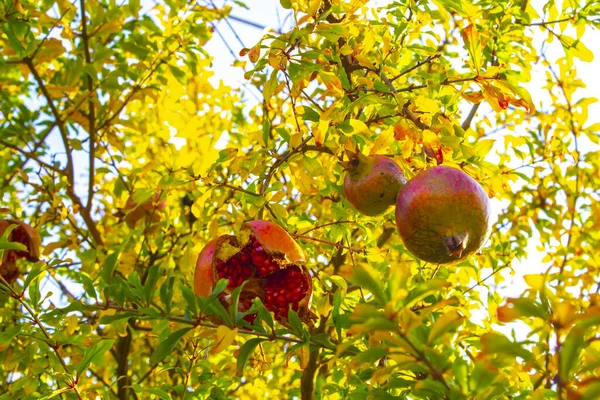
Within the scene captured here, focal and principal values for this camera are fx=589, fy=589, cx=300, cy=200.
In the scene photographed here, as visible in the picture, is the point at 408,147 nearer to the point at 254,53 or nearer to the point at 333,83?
the point at 333,83

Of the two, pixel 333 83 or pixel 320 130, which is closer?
pixel 320 130

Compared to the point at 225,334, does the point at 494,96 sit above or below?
above

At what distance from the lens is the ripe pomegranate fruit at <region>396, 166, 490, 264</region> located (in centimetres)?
106

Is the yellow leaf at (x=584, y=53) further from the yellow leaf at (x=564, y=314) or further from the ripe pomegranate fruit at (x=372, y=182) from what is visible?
the yellow leaf at (x=564, y=314)

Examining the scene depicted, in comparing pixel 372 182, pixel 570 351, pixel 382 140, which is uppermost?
pixel 382 140

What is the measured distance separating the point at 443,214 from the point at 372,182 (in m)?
0.22

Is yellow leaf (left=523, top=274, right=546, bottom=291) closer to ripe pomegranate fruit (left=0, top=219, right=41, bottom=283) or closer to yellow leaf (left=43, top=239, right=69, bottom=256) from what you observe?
ripe pomegranate fruit (left=0, top=219, right=41, bottom=283)

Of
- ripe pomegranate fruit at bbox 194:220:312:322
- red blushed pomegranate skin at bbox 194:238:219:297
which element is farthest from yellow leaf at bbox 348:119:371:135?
red blushed pomegranate skin at bbox 194:238:219:297

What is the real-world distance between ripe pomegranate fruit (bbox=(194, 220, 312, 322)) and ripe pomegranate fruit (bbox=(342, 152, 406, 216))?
7.1 inches

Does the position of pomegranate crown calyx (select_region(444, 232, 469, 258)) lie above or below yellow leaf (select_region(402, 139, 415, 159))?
below

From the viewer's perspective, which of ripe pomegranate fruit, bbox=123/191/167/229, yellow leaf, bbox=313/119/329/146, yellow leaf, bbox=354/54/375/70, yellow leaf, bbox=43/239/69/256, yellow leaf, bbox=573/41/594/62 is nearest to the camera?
yellow leaf, bbox=313/119/329/146

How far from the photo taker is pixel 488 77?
125cm

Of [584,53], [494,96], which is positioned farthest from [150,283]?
[584,53]

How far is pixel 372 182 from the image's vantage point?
4.11 feet
